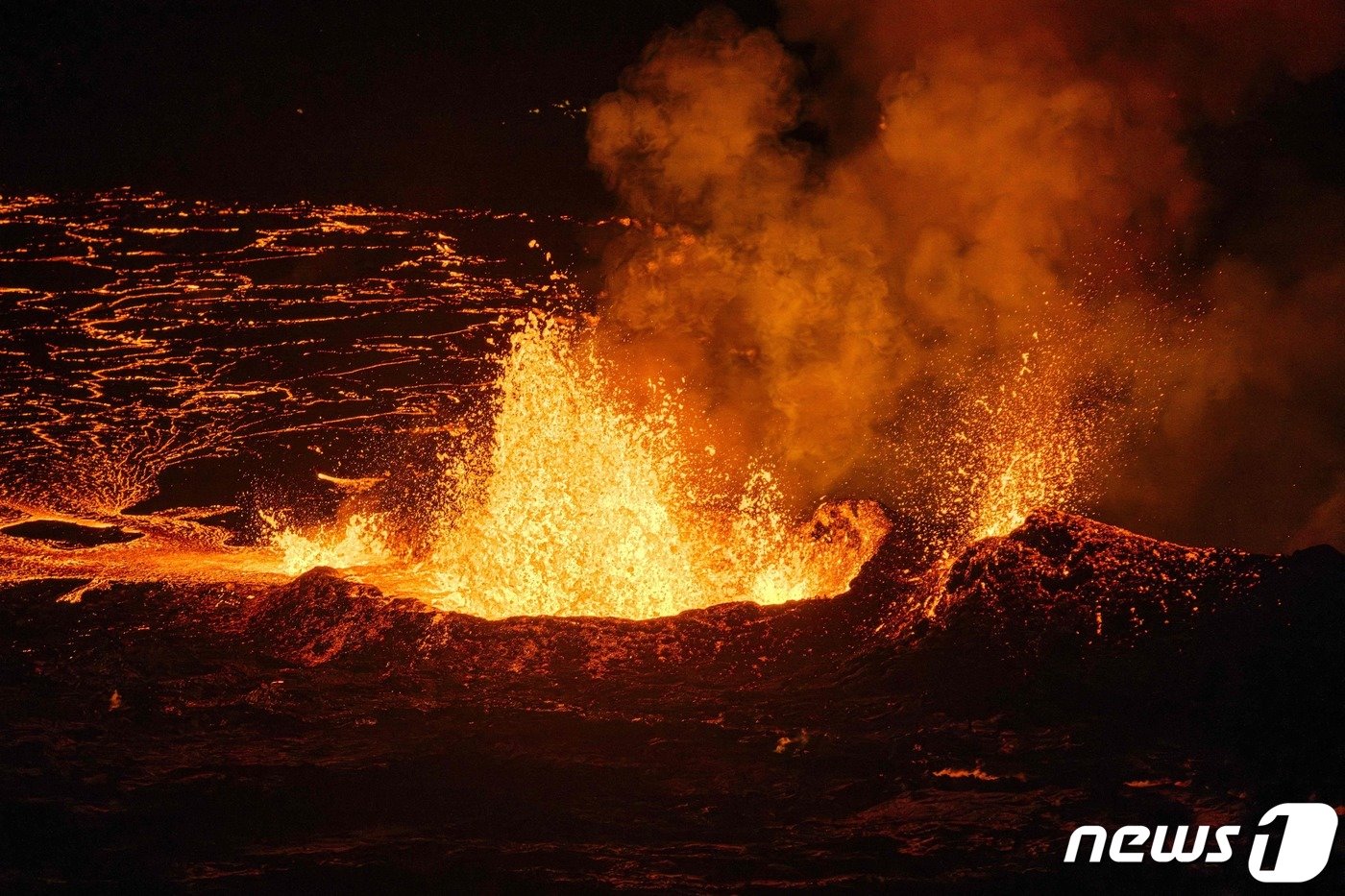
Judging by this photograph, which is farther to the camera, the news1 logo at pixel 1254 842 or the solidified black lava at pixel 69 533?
the solidified black lava at pixel 69 533

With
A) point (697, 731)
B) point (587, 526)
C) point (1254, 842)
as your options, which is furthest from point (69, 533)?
point (1254, 842)

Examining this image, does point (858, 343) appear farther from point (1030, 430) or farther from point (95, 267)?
point (95, 267)

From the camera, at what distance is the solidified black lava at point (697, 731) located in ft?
17.6

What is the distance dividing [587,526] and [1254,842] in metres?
7.39

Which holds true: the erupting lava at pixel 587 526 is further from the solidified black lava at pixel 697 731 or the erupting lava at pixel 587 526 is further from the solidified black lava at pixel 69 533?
the solidified black lava at pixel 69 533

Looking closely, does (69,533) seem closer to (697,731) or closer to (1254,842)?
(697,731)

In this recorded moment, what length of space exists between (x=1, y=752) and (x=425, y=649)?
2761mm

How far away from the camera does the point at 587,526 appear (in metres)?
11.4

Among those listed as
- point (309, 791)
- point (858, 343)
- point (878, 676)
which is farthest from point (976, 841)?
point (858, 343)

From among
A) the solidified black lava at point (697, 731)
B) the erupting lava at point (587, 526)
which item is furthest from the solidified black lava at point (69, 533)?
the solidified black lava at point (697, 731)

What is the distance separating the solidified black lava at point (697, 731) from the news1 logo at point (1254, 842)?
0.30 ft

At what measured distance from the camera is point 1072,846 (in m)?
5.34

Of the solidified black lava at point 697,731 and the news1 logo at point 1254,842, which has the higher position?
the solidified black lava at point 697,731

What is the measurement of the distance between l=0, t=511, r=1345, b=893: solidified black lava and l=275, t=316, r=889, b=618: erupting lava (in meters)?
1.74
